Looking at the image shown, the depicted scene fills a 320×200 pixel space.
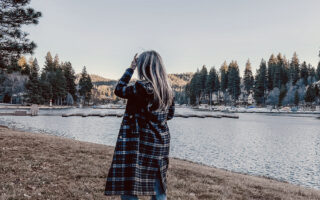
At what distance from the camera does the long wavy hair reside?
2403mm

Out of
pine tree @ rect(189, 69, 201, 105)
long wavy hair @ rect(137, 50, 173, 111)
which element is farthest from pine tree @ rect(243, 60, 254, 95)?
long wavy hair @ rect(137, 50, 173, 111)

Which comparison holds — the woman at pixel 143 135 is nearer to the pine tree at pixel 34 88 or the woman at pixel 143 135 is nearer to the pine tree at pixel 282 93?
the pine tree at pixel 34 88

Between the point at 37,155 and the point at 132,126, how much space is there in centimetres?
614

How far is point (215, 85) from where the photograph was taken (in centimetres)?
9462

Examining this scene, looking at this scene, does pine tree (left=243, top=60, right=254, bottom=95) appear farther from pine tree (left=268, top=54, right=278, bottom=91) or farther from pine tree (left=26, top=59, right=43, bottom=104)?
pine tree (left=26, top=59, right=43, bottom=104)

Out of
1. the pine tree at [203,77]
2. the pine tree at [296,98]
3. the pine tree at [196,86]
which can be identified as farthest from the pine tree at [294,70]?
the pine tree at [196,86]

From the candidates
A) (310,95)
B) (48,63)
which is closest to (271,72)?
(310,95)

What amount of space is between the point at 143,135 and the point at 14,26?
918 centimetres

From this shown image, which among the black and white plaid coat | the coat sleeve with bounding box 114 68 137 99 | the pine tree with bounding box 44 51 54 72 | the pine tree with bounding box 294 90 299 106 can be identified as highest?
the pine tree with bounding box 44 51 54 72

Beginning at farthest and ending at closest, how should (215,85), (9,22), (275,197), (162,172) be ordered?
(215,85) < (9,22) < (275,197) < (162,172)

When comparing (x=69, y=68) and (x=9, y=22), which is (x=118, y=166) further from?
(x=69, y=68)

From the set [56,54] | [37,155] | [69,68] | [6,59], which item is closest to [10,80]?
[69,68]

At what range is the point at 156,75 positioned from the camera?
2.43 meters

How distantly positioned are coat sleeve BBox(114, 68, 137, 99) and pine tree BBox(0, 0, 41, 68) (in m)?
8.36
